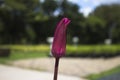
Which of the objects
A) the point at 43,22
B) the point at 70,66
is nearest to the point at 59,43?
the point at 70,66

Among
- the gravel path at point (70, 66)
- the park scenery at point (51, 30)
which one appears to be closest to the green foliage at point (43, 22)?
the park scenery at point (51, 30)

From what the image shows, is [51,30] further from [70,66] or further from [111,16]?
[70,66]

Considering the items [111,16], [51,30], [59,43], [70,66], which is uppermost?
[111,16]

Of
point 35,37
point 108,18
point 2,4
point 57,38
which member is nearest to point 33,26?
point 35,37

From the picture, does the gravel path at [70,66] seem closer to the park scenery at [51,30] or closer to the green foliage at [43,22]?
the park scenery at [51,30]

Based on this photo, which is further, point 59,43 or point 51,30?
point 51,30

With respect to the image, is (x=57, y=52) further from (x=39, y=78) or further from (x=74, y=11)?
(x=74, y=11)

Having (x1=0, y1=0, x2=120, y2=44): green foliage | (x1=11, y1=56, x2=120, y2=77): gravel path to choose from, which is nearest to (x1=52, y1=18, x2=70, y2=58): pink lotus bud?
(x1=11, y1=56, x2=120, y2=77): gravel path

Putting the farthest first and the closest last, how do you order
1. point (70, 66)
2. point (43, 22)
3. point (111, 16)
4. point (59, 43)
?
1. point (111, 16)
2. point (43, 22)
3. point (70, 66)
4. point (59, 43)

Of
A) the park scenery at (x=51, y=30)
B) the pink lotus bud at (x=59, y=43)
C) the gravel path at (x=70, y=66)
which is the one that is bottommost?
the pink lotus bud at (x=59, y=43)

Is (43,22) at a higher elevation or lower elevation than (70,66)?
higher

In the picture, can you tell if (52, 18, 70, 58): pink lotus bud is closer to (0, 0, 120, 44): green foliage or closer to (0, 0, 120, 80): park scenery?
(0, 0, 120, 80): park scenery
